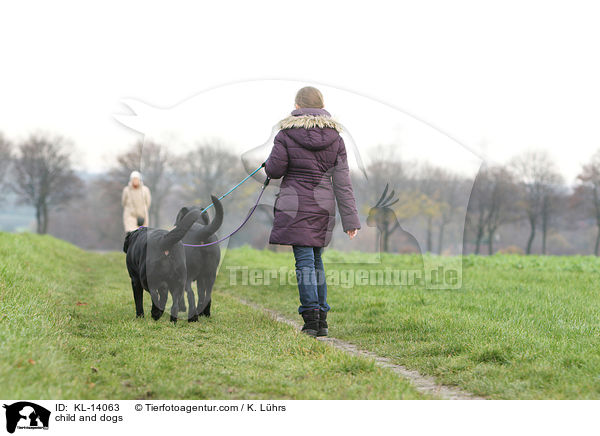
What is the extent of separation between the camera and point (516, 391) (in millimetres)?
4238

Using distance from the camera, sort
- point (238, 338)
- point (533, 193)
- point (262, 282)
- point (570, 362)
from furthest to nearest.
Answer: point (533, 193)
point (262, 282)
point (238, 338)
point (570, 362)

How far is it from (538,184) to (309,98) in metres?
46.1

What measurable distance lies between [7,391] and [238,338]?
9.42 ft

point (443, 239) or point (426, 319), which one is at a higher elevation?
point (443, 239)

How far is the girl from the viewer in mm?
5984

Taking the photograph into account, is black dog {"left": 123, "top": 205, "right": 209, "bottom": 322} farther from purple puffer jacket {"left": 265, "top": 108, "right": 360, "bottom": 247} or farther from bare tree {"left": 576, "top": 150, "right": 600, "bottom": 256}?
bare tree {"left": 576, "top": 150, "right": 600, "bottom": 256}

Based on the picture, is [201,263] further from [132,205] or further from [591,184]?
[591,184]

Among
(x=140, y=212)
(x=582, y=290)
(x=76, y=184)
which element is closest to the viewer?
(x=582, y=290)

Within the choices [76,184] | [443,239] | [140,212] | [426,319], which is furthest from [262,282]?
[76,184]
